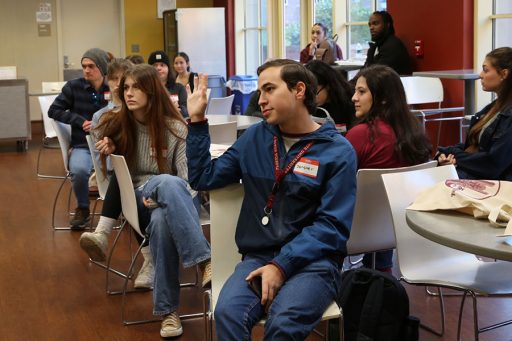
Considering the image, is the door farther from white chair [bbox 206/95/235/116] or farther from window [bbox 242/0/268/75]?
white chair [bbox 206/95/235/116]

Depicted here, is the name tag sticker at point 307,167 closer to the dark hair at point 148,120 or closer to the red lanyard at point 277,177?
the red lanyard at point 277,177

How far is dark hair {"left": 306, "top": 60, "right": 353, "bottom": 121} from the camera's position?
14.2 ft

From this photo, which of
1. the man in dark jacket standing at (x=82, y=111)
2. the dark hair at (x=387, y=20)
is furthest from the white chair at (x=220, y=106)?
the dark hair at (x=387, y=20)

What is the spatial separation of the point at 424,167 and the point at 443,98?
4.18 metres

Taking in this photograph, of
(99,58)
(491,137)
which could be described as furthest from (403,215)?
(99,58)

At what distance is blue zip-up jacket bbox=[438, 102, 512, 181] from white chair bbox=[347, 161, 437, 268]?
2.51ft

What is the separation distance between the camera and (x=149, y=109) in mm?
3752

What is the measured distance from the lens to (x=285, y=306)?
7.59 ft

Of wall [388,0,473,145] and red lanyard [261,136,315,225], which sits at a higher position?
wall [388,0,473,145]

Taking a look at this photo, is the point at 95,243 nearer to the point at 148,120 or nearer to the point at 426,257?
the point at 148,120

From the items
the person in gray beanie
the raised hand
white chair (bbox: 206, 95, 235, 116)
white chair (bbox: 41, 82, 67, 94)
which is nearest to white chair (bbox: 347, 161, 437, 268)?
the raised hand

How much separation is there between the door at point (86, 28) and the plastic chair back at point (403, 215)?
10.7 meters

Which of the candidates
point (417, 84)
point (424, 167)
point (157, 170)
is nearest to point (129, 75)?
point (157, 170)

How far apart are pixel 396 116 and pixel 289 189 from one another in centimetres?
97
